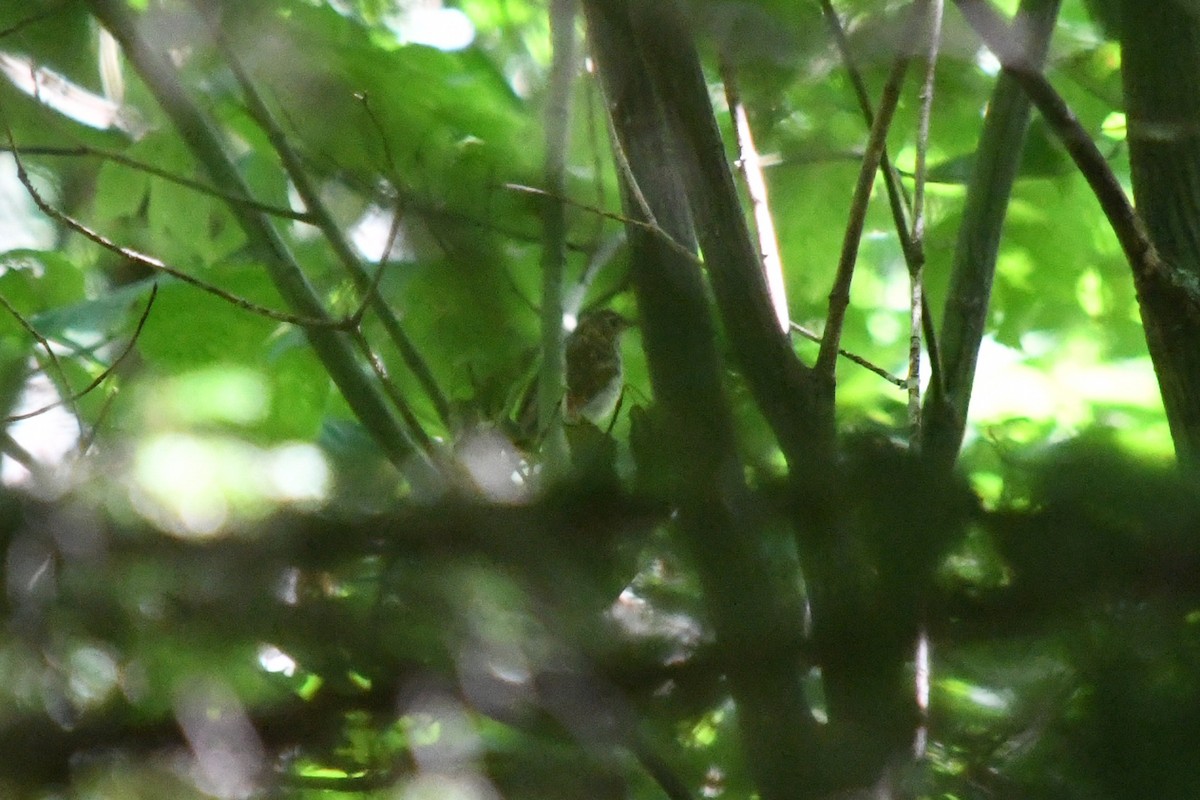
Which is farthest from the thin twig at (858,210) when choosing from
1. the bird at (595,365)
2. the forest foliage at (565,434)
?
the bird at (595,365)

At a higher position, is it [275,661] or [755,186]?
[755,186]

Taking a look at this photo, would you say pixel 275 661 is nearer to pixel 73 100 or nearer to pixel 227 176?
pixel 227 176

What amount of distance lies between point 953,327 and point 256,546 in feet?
2.22

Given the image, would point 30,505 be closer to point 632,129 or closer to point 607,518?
point 607,518

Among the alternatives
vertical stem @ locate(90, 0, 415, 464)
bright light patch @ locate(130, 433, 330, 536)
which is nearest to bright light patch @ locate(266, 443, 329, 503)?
bright light patch @ locate(130, 433, 330, 536)

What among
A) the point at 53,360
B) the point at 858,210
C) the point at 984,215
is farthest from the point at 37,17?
the point at 984,215

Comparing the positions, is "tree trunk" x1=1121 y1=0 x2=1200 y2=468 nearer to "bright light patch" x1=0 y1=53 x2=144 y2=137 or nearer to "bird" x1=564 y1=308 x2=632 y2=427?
"bird" x1=564 y1=308 x2=632 y2=427

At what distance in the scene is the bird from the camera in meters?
1.42

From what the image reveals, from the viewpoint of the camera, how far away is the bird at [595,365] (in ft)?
4.65

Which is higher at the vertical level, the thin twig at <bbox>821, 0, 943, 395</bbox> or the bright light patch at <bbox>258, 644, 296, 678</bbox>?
the thin twig at <bbox>821, 0, 943, 395</bbox>

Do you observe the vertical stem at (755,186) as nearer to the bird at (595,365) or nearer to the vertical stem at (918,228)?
the vertical stem at (918,228)

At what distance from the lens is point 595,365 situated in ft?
4.82

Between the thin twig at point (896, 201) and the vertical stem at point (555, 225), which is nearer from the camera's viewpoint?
the thin twig at point (896, 201)

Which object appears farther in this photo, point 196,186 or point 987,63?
point 987,63
